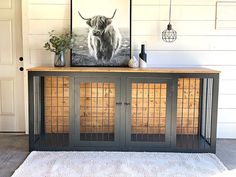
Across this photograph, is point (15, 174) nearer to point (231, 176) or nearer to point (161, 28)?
point (231, 176)

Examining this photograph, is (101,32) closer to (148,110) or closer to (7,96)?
→ (148,110)

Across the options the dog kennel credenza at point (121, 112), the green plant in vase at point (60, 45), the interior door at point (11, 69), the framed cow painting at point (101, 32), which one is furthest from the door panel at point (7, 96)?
the framed cow painting at point (101, 32)

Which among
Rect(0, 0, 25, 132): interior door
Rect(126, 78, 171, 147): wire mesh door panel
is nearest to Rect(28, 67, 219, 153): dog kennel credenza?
Rect(126, 78, 171, 147): wire mesh door panel

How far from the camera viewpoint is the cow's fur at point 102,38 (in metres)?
3.87

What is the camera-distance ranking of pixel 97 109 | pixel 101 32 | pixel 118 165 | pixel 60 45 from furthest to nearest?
pixel 97 109
pixel 101 32
pixel 60 45
pixel 118 165

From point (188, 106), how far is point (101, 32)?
1.48 metres

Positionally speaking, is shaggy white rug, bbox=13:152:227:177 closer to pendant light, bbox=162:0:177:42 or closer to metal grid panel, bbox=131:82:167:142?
metal grid panel, bbox=131:82:167:142

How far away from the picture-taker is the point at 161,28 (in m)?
3.96

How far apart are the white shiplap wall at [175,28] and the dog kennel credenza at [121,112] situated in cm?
34

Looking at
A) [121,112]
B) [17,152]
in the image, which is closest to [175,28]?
[121,112]

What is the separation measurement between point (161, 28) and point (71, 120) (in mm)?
1637

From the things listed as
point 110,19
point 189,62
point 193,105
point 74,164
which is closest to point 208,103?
point 193,105

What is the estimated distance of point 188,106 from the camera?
13.2 ft

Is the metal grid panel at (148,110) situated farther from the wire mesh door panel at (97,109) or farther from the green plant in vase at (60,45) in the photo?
the green plant in vase at (60,45)
